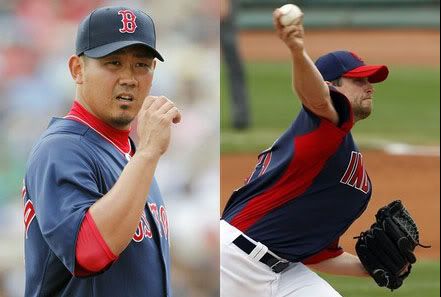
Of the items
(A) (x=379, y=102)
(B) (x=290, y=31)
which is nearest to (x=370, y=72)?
(B) (x=290, y=31)

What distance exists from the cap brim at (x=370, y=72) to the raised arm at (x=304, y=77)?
40 centimetres

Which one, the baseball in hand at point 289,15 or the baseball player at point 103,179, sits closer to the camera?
the baseball player at point 103,179

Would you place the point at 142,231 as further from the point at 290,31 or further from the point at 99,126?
the point at 290,31

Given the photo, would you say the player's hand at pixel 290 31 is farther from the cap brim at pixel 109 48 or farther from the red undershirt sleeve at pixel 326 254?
the red undershirt sleeve at pixel 326 254

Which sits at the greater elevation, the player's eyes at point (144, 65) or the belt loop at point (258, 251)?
the player's eyes at point (144, 65)

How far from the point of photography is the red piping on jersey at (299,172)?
11.7 feet

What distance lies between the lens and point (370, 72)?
381cm

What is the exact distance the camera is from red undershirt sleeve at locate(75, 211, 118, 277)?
2.04 m

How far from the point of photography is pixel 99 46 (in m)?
2.24

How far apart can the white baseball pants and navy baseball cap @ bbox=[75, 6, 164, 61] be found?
1.72 metres

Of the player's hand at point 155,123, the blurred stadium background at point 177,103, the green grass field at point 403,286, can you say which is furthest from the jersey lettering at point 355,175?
the green grass field at point 403,286

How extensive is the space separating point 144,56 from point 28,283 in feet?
1.89

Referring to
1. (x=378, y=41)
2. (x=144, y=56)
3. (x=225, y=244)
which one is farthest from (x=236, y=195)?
(x=378, y=41)

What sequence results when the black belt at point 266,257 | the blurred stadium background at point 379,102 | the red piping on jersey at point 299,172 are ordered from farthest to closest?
the blurred stadium background at point 379,102, the black belt at point 266,257, the red piping on jersey at point 299,172
